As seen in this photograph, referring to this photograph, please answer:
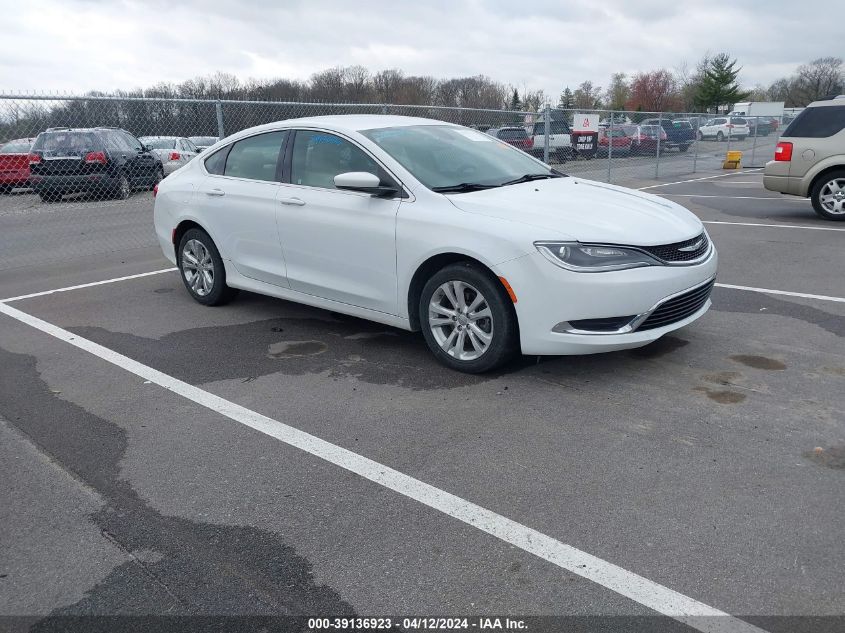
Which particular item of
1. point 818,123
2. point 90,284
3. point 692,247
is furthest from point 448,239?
point 818,123

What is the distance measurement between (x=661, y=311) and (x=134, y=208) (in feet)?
29.6

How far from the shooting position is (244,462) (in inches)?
148

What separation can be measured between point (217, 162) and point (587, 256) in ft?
12.2

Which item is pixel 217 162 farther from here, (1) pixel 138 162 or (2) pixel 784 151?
(2) pixel 784 151

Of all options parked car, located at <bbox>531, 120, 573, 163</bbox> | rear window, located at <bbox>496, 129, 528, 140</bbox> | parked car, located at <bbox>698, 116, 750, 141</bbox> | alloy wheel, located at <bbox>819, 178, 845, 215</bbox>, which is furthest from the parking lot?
parked car, located at <bbox>698, 116, 750, 141</bbox>

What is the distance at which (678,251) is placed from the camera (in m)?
4.69

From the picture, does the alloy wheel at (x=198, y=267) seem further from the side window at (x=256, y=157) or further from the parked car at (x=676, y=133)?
the parked car at (x=676, y=133)

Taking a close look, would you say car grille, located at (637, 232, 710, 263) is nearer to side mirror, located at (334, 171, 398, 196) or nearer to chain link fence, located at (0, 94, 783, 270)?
side mirror, located at (334, 171, 398, 196)

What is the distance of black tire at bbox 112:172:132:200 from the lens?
10.9m

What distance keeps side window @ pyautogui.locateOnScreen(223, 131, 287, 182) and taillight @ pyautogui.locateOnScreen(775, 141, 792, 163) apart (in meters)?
8.75

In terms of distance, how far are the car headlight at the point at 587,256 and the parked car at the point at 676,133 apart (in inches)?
655

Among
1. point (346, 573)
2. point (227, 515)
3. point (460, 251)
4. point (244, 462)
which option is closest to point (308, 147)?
point (460, 251)

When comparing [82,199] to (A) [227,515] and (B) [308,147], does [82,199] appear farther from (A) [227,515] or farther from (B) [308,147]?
(A) [227,515]

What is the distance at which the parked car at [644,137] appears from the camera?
63.9ft
